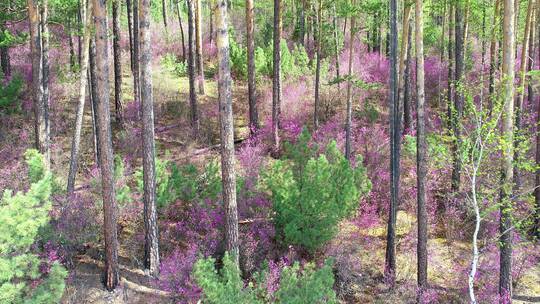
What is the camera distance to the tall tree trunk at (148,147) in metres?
10.2

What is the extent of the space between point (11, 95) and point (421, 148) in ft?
52.3

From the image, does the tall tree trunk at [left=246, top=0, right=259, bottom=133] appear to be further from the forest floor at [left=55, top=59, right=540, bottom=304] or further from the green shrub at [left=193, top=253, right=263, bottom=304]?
the green shrub at [left=193, top=253, right=263, bottom=304]

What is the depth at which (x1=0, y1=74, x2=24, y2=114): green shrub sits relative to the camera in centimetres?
1775

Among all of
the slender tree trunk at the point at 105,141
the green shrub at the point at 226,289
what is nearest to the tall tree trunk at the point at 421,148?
the green shrub at the point at 226,289

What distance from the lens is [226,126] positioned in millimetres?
8977

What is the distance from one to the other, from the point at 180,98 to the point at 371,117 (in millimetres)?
8967

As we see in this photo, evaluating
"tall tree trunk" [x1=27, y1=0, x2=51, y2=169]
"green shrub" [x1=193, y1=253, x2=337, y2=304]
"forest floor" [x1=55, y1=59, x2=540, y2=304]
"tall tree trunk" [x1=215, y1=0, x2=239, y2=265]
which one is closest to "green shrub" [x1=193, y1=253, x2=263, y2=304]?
"green shrub" [x1=193, y1=253, x2=337, y2=304]

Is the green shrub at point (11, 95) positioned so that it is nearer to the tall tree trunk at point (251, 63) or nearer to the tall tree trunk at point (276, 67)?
the tall tree trunk at point (251, 63)

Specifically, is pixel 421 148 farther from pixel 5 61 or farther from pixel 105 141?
pixel 5 61

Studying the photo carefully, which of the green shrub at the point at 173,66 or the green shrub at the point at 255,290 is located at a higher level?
the green shrub at the point at 173,66

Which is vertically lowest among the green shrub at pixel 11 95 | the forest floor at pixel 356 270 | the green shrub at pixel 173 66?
the forest floor at pixel 356 270

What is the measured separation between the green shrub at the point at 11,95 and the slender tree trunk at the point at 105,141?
10270 mm

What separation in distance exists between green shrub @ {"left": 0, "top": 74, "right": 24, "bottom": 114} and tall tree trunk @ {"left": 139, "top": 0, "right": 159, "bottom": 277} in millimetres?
10255

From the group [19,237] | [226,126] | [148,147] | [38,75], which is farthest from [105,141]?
[38,75]
